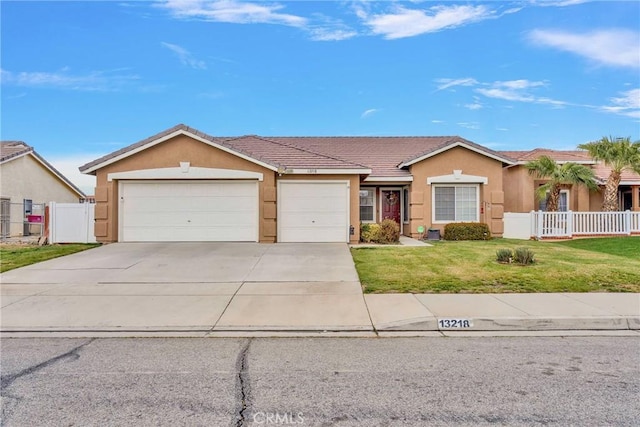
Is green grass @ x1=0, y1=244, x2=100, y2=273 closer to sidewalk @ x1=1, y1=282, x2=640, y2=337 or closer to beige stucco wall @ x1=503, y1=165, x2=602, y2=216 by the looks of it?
sidewalk @ x1=1, y1=282, x2=640, y2=337

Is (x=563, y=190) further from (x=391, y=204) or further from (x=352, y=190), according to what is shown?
(x=352, y=190)

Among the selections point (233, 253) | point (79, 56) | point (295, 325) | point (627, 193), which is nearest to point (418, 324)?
point (295, 325)

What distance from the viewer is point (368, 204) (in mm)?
21391

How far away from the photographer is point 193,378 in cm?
465

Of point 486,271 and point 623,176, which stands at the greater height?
point 623,176

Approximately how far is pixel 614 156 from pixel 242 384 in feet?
68.9

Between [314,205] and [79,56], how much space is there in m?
11.0

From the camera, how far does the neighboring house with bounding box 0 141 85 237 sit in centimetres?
2431

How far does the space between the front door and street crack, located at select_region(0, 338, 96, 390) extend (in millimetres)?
16886

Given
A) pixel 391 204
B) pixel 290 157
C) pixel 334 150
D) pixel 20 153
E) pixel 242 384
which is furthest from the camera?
pixel 20 153

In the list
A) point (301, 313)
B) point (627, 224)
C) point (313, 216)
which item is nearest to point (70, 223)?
point (313, 216)

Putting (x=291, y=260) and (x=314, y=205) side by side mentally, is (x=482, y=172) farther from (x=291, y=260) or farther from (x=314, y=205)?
(x=291, y=260)

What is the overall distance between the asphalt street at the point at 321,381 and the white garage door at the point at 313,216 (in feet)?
34.4

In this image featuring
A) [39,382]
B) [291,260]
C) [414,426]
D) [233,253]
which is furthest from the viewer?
[233,253]
